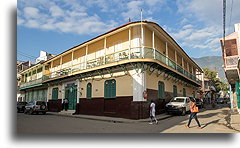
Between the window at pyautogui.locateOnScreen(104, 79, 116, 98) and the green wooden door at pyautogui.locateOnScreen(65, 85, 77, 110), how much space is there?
5.26 m

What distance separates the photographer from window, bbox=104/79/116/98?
1534 centimetres

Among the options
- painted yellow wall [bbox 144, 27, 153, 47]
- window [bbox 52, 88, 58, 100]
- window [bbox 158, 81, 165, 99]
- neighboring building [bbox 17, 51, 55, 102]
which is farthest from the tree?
neighboring building [bbox 17, 51, 55, 102]

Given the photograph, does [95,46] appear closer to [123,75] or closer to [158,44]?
[123,75]

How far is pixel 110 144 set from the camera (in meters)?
6.00

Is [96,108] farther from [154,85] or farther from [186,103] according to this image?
[186,103]

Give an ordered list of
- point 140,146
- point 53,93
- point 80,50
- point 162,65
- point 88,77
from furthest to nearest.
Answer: point 53,93 → point 80,50 → point 88,77 → point 162,65 → point 140,146

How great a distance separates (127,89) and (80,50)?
9.17m

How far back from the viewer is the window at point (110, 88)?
15.3m

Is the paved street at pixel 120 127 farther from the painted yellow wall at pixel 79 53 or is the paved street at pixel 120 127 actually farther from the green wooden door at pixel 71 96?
the painted yellow wall at pixel 79 53

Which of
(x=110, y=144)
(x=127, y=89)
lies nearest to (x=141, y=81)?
(x=127, y=89)

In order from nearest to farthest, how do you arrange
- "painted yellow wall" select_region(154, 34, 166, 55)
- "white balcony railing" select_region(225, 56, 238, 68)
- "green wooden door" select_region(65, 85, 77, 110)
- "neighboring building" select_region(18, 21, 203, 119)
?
"neighboring building" select_region(18, 21, 203, 119)
"painted yellow wall" select_region(154, 34, 166, 55)
"white balcony railing" select_region(225, 56, 238, 68)
"green wooden door" select_region(65, 85, 77, 110)

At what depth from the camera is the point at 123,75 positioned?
48.4ft

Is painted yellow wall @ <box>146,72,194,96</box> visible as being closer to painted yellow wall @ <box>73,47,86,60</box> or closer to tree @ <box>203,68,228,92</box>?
painted yellow wall @ <box>73,47,86,60</box>

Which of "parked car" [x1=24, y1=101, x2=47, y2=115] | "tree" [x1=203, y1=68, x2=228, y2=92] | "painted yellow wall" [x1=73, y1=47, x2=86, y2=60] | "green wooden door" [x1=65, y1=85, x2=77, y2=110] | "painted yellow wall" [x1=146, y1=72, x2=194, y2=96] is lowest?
"parked car" [x1=24, y1=101, x2=47, y2=115]
